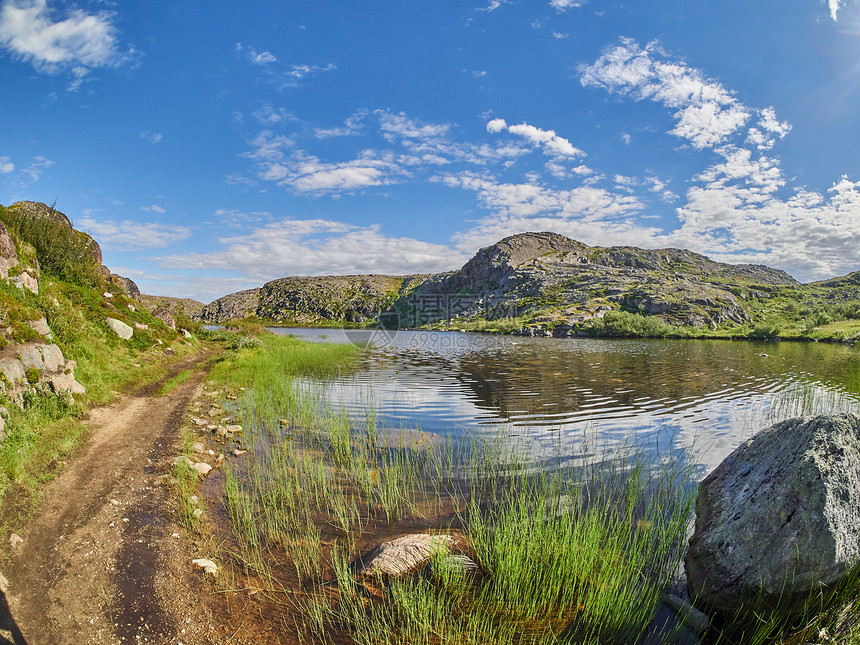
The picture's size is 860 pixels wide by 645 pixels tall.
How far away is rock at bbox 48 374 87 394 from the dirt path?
14.6 ft

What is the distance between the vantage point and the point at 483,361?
4675cm

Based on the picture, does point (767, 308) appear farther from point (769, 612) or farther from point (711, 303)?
point (769, 612)

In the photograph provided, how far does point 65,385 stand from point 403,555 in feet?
47.9

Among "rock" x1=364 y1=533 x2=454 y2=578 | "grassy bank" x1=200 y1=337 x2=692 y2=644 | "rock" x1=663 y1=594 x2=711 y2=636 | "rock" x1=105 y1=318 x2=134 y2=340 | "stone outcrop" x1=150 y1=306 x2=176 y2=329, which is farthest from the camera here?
"stone outcrop" x1=150 y1=306 x2=176 y2=329

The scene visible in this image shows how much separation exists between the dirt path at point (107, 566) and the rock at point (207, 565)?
0.37 ft

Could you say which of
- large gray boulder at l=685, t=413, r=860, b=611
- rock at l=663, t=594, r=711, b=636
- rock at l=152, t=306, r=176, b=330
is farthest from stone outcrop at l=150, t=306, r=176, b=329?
large gray boulder at l=685, t=413, r=860, b=611

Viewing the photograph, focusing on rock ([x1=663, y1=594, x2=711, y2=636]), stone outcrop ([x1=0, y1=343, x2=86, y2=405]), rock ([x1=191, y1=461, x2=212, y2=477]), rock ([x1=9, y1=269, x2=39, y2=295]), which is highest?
rock ([x1=9, y1=269, x2=39, y2=295])

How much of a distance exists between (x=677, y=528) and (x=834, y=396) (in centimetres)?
2358

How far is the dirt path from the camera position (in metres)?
5.41

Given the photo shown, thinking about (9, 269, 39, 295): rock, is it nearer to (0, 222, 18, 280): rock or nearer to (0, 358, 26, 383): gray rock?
Answer: (0, 222, 18, 280): rock

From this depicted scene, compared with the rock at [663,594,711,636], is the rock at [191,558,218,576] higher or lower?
higher

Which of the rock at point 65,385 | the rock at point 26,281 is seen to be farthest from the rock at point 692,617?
the rock at point 26,281

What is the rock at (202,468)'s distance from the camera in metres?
11.0

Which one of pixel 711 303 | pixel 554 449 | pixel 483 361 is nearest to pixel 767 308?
pixel 711 303
